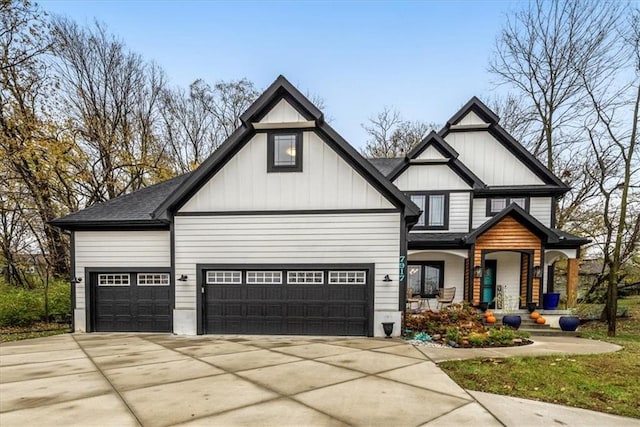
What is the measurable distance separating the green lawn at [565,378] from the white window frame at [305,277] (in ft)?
13.9

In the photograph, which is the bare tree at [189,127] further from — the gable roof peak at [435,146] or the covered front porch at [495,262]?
the covered front porch at [495,262]

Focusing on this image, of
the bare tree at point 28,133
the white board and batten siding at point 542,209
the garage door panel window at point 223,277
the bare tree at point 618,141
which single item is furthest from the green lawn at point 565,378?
the bare tree at point 28,133

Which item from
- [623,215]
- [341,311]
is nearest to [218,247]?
[341,311]

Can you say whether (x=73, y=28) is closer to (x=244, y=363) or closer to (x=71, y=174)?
(x=71, y=174)

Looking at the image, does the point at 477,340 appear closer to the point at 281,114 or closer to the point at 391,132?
the point at 281,114

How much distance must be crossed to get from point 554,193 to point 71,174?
2211cm

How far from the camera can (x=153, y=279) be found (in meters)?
9.88

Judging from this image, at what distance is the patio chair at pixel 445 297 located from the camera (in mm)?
11337

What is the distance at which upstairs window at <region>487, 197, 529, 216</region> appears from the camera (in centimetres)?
1296

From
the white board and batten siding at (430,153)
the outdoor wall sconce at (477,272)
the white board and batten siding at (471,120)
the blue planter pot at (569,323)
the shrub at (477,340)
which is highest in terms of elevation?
the white board and batten siding at (471,120)

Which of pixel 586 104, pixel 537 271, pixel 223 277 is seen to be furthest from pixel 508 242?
pixel 223 277

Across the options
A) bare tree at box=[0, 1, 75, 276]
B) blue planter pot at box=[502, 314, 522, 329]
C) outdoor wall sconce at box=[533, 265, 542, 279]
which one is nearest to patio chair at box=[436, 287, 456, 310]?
blue planter pot at box=[502, 314, 522, 329]

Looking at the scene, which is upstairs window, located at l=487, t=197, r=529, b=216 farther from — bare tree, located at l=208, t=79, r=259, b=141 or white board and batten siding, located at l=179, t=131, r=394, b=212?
bare tree, located at l=208, t=79, r=259, b=141

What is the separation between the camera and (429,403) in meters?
3.97
